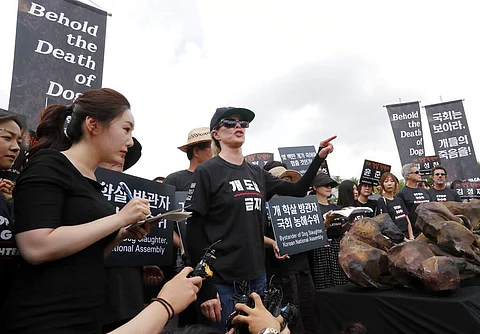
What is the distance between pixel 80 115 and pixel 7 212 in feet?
1.82

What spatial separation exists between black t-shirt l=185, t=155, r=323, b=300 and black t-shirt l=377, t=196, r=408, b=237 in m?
3.48

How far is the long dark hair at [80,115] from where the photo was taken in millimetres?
1485

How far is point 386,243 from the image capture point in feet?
9.73

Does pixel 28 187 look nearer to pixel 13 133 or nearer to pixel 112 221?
pixel 112 221

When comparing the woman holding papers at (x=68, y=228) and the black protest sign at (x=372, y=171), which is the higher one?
the black protest sign at (x=372, y=171)

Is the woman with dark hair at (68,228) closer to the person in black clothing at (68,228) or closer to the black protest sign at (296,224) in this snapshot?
the person in black clothing at (68,228)

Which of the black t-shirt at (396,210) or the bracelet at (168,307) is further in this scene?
the black t-shirt at (396,210)

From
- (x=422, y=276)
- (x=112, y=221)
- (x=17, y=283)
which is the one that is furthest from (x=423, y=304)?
(x=17, y=283)

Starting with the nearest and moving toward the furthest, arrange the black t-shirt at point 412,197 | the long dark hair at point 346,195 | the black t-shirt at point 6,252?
the black t-shirt at point 6,252 → the long dark hair at point 346,195 → the black t-shirt at point 412,197

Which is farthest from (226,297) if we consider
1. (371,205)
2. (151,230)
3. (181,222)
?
(371,205)

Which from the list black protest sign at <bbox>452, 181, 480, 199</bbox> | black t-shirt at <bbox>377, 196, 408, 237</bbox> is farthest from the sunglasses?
black protest sign at <bbox>452, 181, 480, 199</bbox>

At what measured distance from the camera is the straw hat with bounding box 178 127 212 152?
3.43m

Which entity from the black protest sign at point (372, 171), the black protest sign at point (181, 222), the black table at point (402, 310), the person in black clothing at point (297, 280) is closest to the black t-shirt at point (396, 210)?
the black protest sign at point (372, 171)

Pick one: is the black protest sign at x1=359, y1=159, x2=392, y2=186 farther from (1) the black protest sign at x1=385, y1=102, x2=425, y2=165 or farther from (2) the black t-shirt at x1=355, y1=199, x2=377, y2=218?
(1) the black protest sign at x1=385, y1=102, x2=425, y2=165
